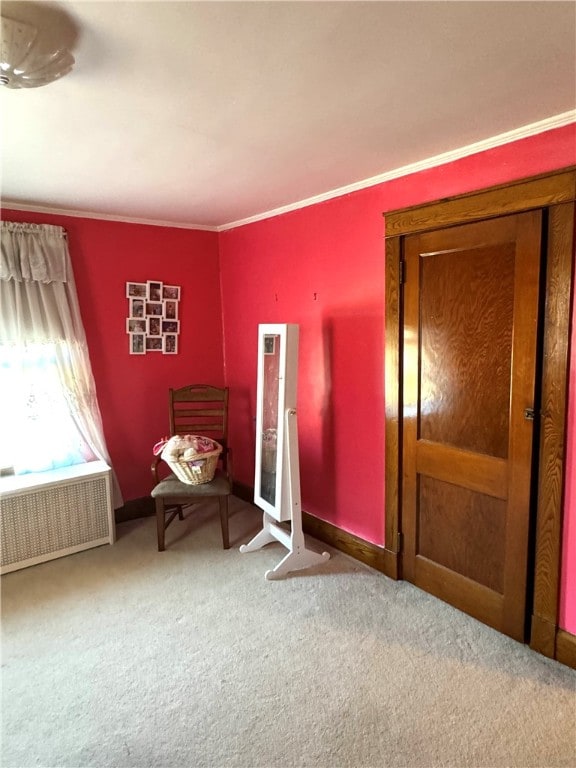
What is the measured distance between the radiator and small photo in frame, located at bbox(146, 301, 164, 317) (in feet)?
3.93

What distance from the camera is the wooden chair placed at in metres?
3.07

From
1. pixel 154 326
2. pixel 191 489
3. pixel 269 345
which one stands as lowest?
pixel 191 489

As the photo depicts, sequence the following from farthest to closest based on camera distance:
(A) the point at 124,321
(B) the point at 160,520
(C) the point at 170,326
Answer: (C) the point at 170,326 < (A) the point at 124,321 < (B) the point at 160,520

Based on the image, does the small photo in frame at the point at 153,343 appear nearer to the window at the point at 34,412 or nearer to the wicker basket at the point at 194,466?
the window at the point at 34,412

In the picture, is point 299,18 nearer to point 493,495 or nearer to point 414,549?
point 493,495

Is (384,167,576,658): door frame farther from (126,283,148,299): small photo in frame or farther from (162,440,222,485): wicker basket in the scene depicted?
(126,283,148,299): small photo in frame

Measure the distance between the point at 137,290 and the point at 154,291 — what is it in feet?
0.44

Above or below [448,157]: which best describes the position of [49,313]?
below

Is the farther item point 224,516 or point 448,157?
point 224,516

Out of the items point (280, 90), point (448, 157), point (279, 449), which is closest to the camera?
point (280, 90)

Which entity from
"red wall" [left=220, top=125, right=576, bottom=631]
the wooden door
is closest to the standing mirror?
"red wall" [left=220, top=125, right=576, bottom=631]

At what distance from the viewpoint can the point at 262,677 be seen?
2.02 meters

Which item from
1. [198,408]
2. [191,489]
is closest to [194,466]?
[191,489]

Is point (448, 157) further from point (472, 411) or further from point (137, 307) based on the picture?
point (137, 307)
